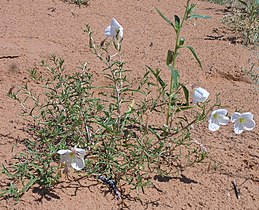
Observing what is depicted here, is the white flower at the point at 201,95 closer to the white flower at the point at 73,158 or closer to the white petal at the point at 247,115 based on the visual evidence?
the white petal at the point at 247,115

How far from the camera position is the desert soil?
2.35 meters

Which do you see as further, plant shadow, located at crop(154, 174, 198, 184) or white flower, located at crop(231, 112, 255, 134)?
plant shadow, located at crop(154, 174, 198, 184)

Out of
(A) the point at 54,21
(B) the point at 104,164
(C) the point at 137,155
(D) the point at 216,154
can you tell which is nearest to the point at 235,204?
(D) the point at 216,154

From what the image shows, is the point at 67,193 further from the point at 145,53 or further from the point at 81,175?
the point at 145,53

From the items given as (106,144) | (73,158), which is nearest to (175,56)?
(106,144)

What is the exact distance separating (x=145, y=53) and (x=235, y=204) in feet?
6.15

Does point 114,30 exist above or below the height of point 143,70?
above

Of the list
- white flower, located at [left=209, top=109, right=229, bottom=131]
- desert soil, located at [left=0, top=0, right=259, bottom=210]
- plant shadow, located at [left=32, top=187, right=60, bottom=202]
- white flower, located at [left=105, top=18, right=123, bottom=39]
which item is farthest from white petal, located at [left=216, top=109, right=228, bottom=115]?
plant shadow, located at [left=32, top=187, right=60, bottom=202]

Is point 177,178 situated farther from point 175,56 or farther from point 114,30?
point 114,30

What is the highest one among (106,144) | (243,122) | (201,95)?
(201,95)

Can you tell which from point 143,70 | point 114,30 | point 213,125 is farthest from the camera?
point 143,70

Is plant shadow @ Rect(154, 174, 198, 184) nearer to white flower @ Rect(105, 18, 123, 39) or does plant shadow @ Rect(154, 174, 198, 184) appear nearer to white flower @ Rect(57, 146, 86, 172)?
white flower @ Rect(57, 146, 86, 172)

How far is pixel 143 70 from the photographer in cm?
360

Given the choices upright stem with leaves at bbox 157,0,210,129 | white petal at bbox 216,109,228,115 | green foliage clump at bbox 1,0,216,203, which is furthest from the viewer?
upright stem with leaves at bbox 157,0,210,129
